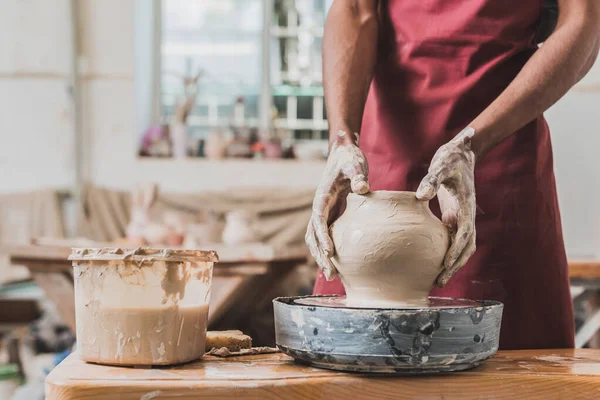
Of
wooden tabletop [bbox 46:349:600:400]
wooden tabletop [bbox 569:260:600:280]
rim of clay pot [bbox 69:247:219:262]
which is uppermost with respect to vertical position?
rim of clay pot [bbox 69:247:219:262]

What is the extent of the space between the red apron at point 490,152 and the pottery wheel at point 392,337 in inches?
16.0

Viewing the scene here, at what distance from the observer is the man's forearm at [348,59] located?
1439mm

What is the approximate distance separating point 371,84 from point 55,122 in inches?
179

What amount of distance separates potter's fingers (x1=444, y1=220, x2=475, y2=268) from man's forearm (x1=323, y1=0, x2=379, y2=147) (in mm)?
346

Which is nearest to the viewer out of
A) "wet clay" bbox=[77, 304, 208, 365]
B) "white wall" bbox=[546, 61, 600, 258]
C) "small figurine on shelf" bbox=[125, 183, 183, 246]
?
"wet clay" bbox=[77, 304, 208, 365]

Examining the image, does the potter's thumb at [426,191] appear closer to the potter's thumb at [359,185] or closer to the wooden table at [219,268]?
the potter's thumb at [359,185]

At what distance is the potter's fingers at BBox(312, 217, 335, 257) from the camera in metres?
1.13

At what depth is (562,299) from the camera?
1432mm

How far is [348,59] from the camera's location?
58.7 inches

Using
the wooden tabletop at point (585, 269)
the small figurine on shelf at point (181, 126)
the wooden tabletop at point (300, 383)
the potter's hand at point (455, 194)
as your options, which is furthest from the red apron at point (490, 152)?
the small figurine on shelf at point (181, 126)

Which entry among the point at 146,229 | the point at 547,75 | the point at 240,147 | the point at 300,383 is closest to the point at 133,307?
the point at 300,383

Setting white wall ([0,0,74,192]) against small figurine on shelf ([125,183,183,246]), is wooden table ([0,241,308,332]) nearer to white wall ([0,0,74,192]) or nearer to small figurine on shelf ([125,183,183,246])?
small figurine on shelf ([125,183,183,246])

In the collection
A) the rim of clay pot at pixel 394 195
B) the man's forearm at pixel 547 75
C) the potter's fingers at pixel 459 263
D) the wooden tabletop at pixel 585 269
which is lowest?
the wooden tabletop at pixel 585 269

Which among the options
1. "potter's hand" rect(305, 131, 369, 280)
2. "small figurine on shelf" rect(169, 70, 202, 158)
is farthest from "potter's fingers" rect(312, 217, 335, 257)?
"small figurine on shelf" rect(169, 70, 202, 158)
